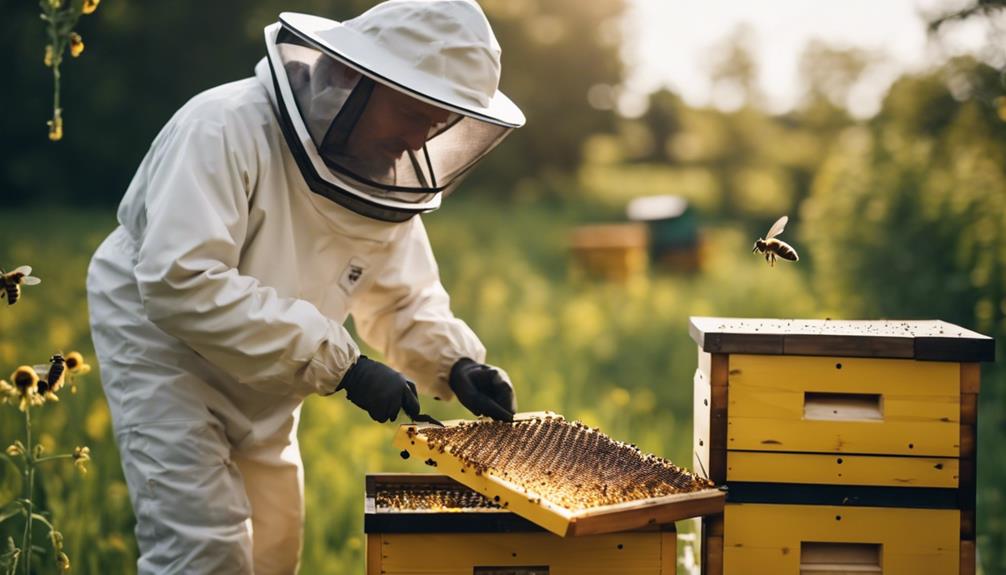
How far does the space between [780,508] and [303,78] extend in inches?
73.9

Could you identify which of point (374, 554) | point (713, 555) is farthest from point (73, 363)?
point (713, 555)

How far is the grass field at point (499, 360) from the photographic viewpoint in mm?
4332

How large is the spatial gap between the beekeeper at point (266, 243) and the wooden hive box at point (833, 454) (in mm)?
768

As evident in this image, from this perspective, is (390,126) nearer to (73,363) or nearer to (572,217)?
(73,363)

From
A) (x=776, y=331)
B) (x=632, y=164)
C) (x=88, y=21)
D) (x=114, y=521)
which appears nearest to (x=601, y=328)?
(x=114, y=521)

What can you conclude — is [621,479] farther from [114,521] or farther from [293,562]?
[114,521]

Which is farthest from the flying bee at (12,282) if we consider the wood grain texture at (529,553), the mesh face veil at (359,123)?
the wood grain texture at (529,553)

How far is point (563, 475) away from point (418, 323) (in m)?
1.12

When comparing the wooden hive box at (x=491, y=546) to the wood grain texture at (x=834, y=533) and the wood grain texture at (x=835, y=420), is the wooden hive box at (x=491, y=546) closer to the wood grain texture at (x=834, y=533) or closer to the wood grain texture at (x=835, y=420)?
the wood grain texture at (x=834, y=533)

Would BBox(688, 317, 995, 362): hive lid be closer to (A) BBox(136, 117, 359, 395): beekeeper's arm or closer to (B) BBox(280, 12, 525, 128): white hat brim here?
(B) BBox(280, 12, 525, 128): white hat brim

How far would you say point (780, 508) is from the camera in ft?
9.12

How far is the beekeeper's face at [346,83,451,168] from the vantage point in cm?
292

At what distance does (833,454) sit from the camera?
2.79 m

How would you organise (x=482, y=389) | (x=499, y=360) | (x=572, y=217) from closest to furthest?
(x=482, y=389), (x=499, y=360), (x=572, y=217)
